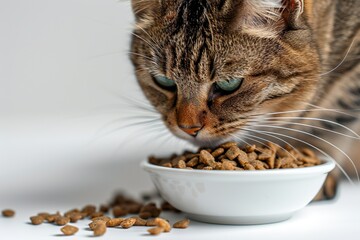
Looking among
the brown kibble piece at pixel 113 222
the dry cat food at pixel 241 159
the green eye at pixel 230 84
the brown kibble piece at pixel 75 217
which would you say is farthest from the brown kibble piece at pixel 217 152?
the brown kibble piece at pixel 75 217

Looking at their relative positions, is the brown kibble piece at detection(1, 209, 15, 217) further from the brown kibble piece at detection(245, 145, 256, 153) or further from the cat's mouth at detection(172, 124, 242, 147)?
the brown kibble piece at detection(245, 145, 256, 153)

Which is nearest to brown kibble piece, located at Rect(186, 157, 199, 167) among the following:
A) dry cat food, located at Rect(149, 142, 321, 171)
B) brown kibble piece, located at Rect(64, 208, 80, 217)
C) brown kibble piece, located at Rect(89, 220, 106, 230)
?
dry cat food, located at Rect(149, 142, 321, 171)

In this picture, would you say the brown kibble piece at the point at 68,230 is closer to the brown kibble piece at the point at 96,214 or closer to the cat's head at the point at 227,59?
the brown kibble piece at the point at 96,214

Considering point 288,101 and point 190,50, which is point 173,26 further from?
point 288,101

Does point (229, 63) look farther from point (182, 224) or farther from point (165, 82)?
point (182, 224)

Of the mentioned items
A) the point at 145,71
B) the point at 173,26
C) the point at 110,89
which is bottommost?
the point at 110,89

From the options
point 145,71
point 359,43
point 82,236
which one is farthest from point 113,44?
point 82,236
